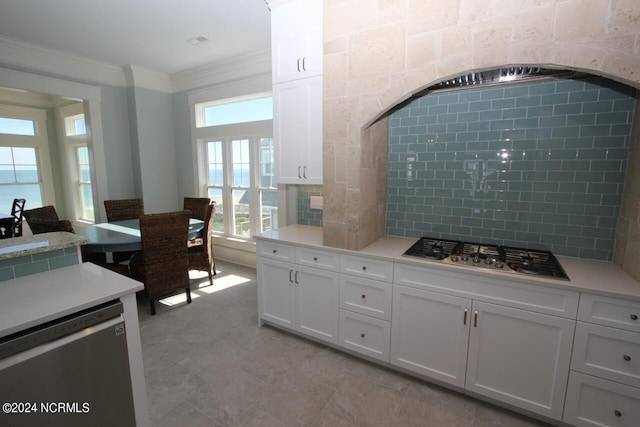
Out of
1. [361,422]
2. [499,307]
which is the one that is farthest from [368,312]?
[499,307]

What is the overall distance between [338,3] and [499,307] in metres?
2.16

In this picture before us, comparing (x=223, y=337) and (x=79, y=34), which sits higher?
(x=79, y=34)

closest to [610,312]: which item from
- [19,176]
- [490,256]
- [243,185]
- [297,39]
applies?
[490,256]

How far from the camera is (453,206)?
90.7 inches

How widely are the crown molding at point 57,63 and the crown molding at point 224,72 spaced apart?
2.81ft

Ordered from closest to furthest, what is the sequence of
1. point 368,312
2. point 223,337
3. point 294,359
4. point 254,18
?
point 368,312, point 294,359, point 223,337, point 254,18

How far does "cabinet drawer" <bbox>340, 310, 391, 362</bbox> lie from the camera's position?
2.11m

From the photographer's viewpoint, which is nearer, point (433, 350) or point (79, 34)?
point (433, 350)

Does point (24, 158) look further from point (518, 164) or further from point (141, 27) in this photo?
point (518, 164)

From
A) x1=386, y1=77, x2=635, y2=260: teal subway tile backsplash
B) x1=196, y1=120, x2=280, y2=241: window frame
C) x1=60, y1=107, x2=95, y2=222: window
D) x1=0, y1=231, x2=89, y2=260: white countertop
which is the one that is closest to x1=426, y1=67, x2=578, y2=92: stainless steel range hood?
x1=386, y1=77, x2=635, y2=260: teal subway tile backsplash

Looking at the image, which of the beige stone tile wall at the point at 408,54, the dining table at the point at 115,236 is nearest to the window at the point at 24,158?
the dining table at the point at 115,236

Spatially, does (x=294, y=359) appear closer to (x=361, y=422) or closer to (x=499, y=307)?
(x=361, y=422)

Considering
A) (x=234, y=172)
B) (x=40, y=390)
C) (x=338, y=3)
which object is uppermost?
Result: (x=338, y=3)

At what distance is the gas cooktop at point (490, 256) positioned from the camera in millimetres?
1703
